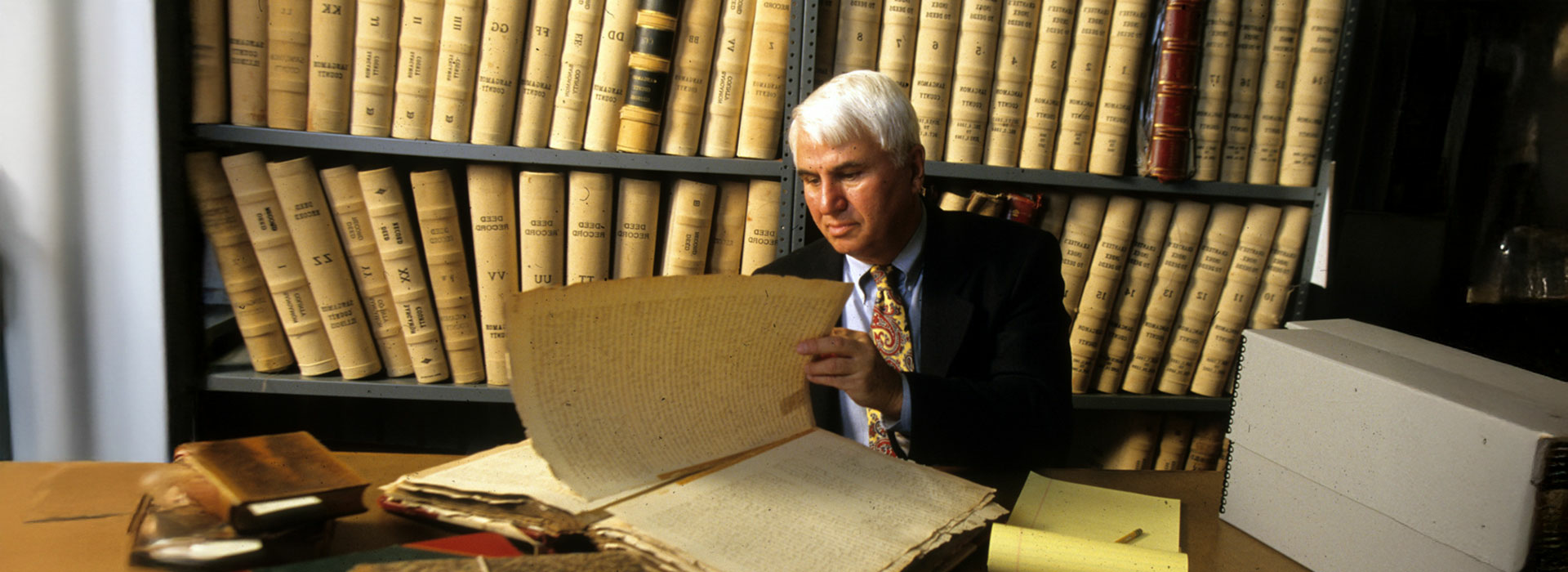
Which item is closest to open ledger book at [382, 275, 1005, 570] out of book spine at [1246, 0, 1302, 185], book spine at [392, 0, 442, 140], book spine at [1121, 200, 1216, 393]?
book spine at [392, 0, 442, 140]

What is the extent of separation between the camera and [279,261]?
5.43 ft

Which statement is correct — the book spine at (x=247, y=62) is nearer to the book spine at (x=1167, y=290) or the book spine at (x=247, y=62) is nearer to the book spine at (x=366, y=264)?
the book spine at (x=366, y=264)

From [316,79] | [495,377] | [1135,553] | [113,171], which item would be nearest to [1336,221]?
[1135,553]

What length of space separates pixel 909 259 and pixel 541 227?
Answer: 72 centimetres

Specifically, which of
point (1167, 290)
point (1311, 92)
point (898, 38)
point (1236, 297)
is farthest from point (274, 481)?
point (1311, 92)

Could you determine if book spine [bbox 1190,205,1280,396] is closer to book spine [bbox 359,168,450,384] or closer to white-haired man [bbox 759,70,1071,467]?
white-haired man [bbox 759,70,1071,467]

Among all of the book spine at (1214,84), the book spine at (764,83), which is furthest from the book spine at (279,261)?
the book spine at (1214,84)

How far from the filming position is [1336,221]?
2.01 meters

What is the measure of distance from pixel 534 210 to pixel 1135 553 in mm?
1295

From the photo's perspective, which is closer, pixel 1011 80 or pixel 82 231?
pixel 82 231

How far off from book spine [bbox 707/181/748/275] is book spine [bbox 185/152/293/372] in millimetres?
860

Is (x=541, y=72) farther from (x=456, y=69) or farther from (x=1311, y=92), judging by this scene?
(x=1311, y=92)

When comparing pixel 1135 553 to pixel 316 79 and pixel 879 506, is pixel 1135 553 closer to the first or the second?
pixel 879 506

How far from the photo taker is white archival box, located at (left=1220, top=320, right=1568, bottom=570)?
2.17 feet
